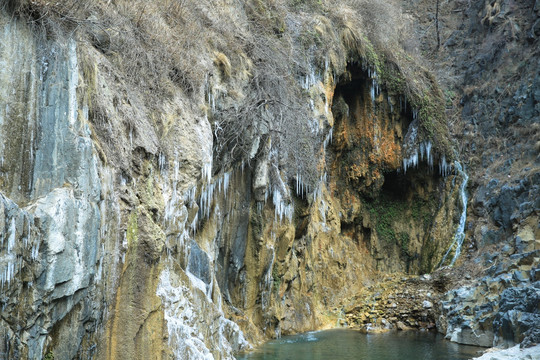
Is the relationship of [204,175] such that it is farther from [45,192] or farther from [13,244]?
[13,244]

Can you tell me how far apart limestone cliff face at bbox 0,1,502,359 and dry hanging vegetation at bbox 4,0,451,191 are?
2.0 inches

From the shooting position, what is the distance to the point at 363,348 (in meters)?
14.7

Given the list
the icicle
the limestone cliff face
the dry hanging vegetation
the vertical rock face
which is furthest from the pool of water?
the vertical rock face

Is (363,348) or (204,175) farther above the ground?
(204,175)

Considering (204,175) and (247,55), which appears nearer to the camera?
(204,175)

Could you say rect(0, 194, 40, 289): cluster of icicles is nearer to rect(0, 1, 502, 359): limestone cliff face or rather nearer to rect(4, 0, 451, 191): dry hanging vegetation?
rect(0, 1, 502, 359): limestone cliff face

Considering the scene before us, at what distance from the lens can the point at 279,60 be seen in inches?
646

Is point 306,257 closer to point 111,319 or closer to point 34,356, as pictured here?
point 111,319

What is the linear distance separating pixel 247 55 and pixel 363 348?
809 cm

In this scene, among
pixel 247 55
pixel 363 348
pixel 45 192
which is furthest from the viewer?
pixel 247 55

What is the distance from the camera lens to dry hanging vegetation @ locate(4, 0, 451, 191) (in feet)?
34.3

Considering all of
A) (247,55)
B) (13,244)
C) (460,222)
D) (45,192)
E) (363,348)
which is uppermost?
(247,55)

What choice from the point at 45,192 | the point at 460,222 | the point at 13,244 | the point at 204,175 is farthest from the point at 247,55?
the point at 460,222

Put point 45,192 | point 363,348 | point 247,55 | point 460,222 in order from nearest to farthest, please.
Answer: point 45,192, point 363,348, point 247,55, point 460,222
